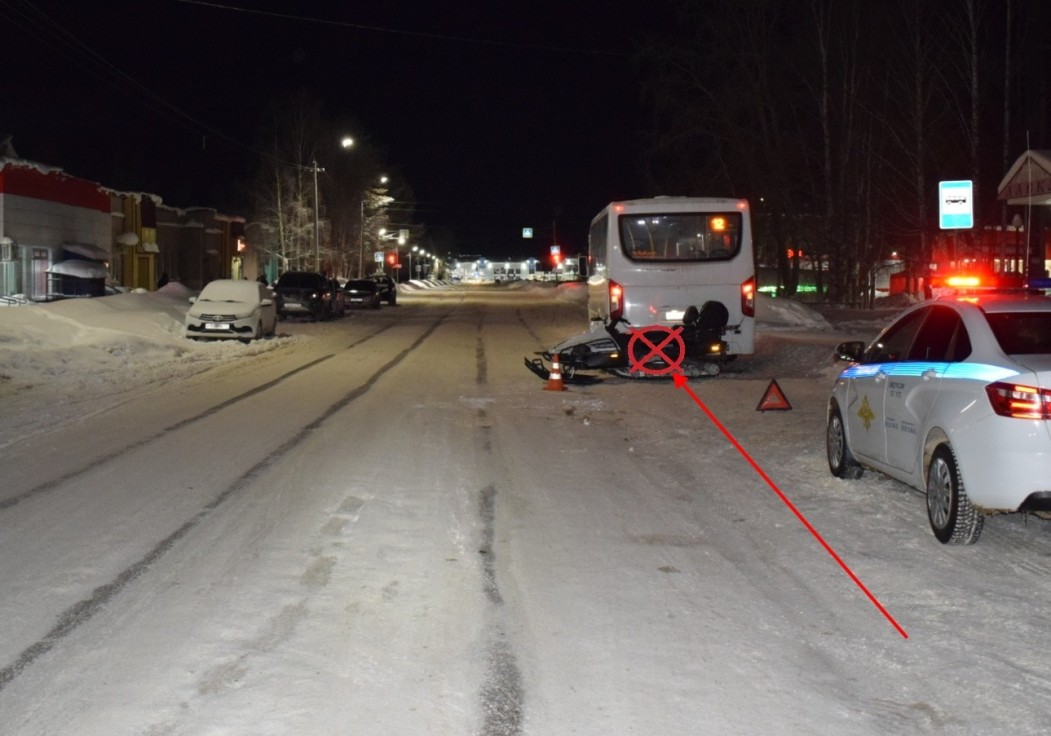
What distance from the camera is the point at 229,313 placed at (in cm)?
2738

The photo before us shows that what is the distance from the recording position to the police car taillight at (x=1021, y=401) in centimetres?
684

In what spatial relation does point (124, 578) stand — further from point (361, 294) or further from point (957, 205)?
point (361, 294)

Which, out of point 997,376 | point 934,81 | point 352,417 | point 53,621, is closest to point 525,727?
point 53,621

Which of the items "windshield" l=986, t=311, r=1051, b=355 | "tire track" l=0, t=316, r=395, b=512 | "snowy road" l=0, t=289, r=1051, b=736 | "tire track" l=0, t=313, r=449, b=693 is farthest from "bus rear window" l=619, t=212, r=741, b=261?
"windshield" l=986, t=311, r=1051, b=355

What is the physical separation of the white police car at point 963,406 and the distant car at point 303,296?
32.1m

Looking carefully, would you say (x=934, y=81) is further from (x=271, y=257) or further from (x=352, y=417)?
(x=271, y=257)

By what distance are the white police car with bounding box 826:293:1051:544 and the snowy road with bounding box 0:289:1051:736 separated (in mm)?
446

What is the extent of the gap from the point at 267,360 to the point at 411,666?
1871cm

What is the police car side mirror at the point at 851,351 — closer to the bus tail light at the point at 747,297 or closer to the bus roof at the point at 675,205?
the bus tail light at the point at 747,297

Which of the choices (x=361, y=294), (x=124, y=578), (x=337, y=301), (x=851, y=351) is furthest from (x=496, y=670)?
(x=361, y=294)

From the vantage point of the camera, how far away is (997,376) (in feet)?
23.2

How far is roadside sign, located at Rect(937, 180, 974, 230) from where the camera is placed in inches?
833

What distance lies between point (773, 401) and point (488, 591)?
9.09m

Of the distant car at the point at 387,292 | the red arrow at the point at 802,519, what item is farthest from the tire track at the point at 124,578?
the distant car at the point at 387,292
